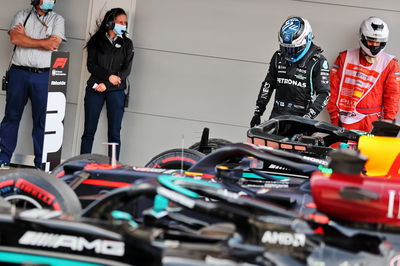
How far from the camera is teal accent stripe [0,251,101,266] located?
3686 mm

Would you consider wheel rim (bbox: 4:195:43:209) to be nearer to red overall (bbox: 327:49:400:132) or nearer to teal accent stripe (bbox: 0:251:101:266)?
teal accent stripe (bbox: 0:251:101:266)

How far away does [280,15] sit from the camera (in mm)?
10930

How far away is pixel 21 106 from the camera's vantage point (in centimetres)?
1062

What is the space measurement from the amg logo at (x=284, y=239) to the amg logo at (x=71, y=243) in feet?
2.30

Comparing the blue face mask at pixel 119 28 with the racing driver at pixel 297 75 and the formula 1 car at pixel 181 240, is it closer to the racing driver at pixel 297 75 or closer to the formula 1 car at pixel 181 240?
the racing driver at pixel 297 75

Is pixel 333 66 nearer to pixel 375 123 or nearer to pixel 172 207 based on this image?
pixel 375 123

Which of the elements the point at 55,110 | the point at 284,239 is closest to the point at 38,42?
the point at 55,110

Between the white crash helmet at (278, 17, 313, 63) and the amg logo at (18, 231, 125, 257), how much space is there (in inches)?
203

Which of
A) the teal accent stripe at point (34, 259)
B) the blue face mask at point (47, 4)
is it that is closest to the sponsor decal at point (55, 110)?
A: the blue face mask at point (47, 4)

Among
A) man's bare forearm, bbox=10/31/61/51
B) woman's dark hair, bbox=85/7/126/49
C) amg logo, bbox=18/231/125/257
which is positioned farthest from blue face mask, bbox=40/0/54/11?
amg logo, bbox=18/231/125/257

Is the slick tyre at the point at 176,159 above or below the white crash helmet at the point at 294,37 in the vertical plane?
below

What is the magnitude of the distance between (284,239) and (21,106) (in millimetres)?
7458

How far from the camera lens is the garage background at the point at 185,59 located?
36.0 feet

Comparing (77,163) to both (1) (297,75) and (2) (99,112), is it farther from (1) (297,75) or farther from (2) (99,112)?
(2) (99,112)
